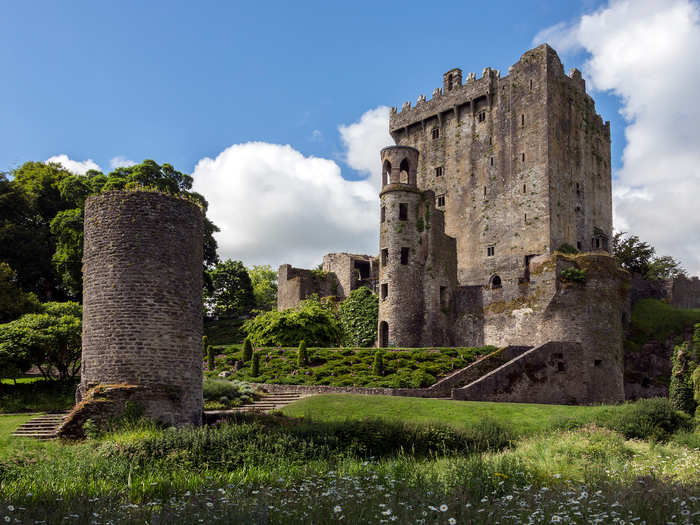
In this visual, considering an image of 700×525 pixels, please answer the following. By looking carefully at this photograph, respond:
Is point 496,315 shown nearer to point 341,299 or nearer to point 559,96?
point 341,299

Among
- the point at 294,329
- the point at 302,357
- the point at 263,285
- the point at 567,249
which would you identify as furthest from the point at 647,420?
the point at 263,285

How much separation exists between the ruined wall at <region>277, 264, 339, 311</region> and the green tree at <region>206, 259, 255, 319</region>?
744cm

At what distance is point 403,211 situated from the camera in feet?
136

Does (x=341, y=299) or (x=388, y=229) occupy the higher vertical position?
(x=388, y=229)

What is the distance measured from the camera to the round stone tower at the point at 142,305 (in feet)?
56.7

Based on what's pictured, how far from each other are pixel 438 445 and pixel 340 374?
51.2 feet

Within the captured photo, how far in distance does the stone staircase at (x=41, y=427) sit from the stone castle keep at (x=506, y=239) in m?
15.9

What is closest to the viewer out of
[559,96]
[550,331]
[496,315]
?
[550,331]

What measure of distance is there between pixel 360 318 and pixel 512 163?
54.6 feet

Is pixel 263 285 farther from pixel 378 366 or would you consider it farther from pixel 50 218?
pixel 378 366

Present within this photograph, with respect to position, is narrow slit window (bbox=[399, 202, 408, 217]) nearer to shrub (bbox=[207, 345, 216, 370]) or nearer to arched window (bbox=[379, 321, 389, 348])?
arched window (bbox=[379, 321, 389, 348])

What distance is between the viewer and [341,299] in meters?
50.9

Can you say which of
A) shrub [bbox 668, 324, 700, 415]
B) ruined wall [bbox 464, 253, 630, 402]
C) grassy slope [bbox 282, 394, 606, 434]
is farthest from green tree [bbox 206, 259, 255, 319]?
shrub [bbox 668, 324, 700, 415]

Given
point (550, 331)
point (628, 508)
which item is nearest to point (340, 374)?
point (550, 331)
